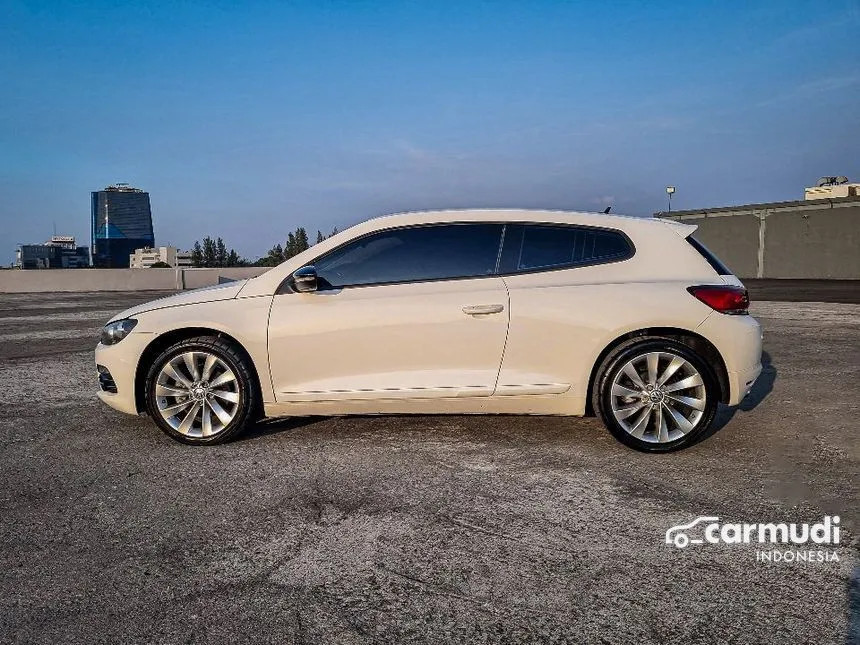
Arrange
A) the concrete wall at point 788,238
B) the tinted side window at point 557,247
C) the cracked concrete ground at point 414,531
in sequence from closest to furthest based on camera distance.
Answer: the cracked concrete ground at point 414,531
the tinted side window at point 557,247
the concrete wall at point 788,238

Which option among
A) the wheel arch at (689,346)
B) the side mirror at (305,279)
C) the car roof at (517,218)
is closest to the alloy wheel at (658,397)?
the wheel arch at (689,346)

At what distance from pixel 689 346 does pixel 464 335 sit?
156 centimetres

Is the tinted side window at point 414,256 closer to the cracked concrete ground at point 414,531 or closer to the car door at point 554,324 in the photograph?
the car door at point 554,324

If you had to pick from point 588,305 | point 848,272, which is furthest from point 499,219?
point 848,272

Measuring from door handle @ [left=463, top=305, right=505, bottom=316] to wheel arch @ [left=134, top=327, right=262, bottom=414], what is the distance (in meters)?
1.57

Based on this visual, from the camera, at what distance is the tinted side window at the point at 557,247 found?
427cm

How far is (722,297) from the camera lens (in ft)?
13.5

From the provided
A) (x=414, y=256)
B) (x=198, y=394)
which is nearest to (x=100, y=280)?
(x=198, y=394)

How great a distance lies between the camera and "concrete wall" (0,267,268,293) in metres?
27.2

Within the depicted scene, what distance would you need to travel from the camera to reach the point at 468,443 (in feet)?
13.8

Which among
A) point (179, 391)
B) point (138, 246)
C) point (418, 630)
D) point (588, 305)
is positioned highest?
point (138, 246)

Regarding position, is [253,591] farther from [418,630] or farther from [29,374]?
[29,374]

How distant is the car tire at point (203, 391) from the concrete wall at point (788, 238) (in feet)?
107

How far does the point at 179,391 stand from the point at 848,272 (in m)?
40.3
